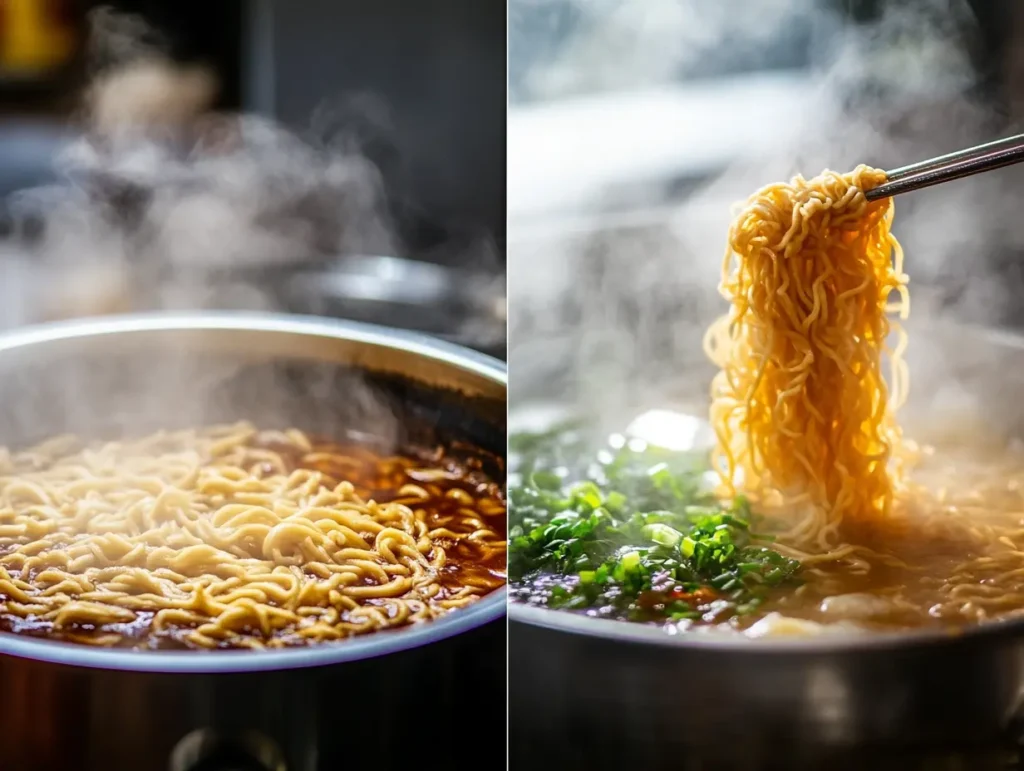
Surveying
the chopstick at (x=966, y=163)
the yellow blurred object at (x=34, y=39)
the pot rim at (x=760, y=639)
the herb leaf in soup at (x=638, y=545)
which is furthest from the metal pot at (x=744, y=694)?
the yellow blurred object at (x=34, y=39)

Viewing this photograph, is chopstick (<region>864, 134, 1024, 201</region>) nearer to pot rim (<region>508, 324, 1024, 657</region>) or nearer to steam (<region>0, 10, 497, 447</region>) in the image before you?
Result: pot rim (<region>508, 324, 1024, 657</region>)

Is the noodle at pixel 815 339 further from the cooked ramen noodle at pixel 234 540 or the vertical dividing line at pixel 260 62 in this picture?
the vertical dividing line at pixel 260 62

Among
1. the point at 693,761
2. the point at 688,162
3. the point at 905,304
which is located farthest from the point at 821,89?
the point at 693,761

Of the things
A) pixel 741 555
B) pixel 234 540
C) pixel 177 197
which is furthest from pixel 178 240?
pixel 741 555

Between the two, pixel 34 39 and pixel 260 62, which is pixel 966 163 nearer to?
pixel 260 62

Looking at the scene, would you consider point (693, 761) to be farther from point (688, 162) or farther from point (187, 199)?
point (688, 162)

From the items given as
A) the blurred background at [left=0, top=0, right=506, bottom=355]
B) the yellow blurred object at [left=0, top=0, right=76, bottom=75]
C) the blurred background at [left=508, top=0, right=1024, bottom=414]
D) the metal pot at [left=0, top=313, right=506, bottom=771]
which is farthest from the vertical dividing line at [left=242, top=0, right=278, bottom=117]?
the metal pot at [left=0, top=313, right=506, bottom=771]

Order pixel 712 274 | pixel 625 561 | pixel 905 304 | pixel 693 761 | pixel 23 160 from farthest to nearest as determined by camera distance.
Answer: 1. pixel 712 274
2. pixel 905 304
3. pixel 23 160
4. pixel 625 561
5. pixel 693 761
